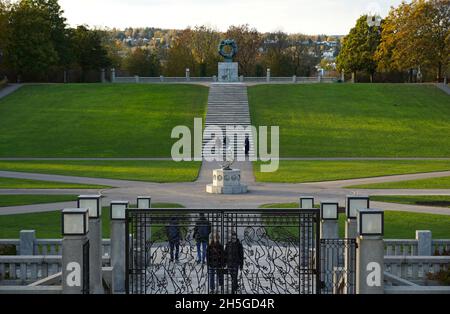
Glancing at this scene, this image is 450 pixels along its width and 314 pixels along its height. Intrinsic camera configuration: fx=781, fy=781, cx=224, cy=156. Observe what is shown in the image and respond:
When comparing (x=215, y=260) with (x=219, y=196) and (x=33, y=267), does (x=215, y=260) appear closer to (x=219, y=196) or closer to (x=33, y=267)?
(x=33, y=267)

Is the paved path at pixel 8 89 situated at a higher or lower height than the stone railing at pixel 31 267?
higher

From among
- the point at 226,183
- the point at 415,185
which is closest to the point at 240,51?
the point at 415,185

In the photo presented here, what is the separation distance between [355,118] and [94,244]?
5177cm

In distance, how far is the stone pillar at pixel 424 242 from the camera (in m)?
21.0

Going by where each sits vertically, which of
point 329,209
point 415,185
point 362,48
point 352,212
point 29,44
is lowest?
point 415,185

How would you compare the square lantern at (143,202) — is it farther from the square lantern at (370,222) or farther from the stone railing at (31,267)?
the square lantern at (370,222)

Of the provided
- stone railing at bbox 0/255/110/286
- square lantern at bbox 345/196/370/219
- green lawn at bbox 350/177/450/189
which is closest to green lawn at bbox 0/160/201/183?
green lawn at bbox 350/177/450/189

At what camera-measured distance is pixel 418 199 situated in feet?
112

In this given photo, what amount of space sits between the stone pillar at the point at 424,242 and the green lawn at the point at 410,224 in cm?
422

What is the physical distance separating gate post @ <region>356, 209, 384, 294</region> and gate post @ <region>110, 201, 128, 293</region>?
5653mm

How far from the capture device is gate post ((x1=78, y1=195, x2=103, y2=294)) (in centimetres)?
1512

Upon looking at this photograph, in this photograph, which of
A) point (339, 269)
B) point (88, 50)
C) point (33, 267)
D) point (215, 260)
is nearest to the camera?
point (215, 260)

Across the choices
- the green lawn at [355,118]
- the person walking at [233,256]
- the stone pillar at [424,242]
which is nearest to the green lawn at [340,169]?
the green lawn at [355,118]

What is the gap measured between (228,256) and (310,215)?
182 centimetres
